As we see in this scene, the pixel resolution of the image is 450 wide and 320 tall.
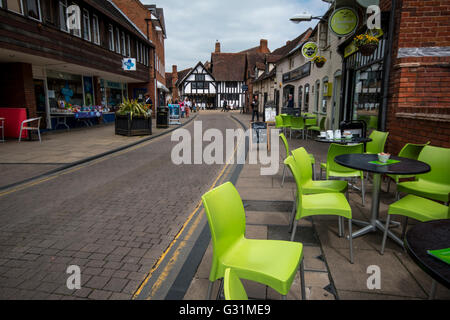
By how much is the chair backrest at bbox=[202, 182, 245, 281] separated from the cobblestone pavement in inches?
43.4

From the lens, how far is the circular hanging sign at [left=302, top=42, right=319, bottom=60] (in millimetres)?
13219

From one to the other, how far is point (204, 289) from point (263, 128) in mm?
7861

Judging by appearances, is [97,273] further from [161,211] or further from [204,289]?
[161,211]

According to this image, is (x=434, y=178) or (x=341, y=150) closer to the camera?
(x=434, y=178)

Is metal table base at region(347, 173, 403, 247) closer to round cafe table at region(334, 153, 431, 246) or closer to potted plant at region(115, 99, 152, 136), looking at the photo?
round cafe table at region(334, 153, 431, 246)

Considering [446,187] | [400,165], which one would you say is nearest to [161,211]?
[400,165]

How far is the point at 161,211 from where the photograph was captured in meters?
4.65

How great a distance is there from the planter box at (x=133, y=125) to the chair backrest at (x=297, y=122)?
22.1 feet

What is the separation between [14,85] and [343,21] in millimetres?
13021

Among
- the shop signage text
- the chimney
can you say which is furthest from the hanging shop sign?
the chimney

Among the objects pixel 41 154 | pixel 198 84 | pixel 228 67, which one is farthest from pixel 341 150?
pixel 228 67

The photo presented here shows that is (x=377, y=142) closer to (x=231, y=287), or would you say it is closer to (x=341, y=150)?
(x=341, y=150)

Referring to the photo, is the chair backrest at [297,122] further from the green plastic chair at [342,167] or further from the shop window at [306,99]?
the green plastic chair at [342,167]

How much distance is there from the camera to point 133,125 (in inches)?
532
